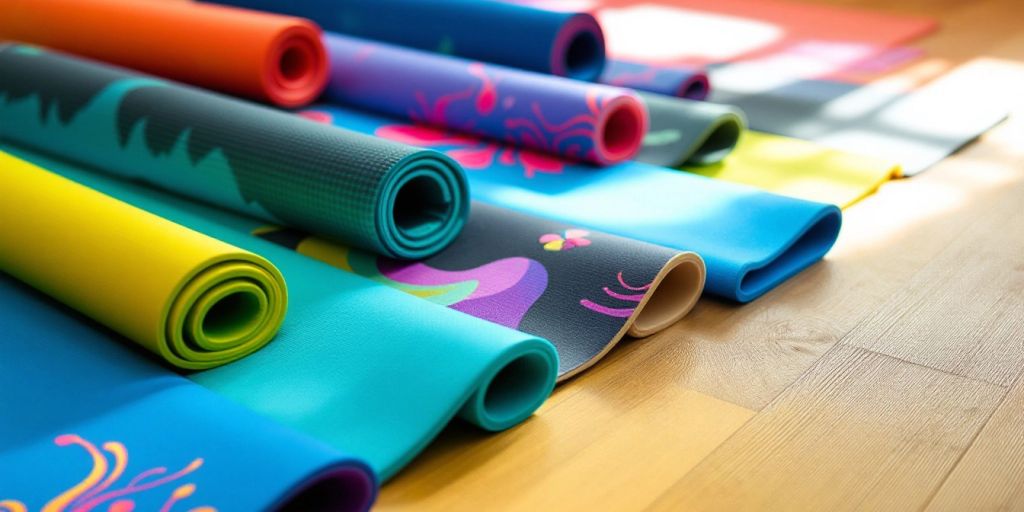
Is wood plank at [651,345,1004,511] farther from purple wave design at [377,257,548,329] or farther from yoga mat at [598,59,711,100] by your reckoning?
yoga mat at [598,59,711,100]

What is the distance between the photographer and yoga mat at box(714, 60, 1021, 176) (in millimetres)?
2576

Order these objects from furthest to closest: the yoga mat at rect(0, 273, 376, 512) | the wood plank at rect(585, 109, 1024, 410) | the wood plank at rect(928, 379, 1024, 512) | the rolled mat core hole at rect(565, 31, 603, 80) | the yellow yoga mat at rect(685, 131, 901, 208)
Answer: the rolled mat core hole at rect(565, 31, 603, 80)
the yellow yoga mat at rect(685, 131, 901, 208)
the wood plank at rect(585, 109, 1024, 410)
the wood plank at rect(928, 379, 1024, 512)
the yoga mat at rect(0, 273, 376, 512)

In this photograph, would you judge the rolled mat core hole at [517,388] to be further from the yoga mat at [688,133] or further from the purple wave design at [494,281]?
the yoga mat at [688,133]

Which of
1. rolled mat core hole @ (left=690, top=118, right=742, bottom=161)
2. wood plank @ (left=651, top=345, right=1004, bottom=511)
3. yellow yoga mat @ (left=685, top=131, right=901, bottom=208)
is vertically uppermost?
rolled mat core hole @ (left=690, top=118, right=742, bottom=161)

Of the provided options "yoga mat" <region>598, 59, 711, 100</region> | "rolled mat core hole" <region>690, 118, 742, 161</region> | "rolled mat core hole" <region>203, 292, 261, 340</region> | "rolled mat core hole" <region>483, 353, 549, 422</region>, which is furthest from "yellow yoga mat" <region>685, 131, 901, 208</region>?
"rolled mat core hole" <region>203, 292, 261, 340</region>

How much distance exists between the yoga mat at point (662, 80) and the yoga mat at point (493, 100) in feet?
1.22

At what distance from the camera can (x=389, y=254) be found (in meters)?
1.78

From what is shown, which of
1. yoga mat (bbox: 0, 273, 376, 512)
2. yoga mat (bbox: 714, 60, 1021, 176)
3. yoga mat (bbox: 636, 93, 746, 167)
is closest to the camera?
yoga mat (bbox: 0, 273, 376, 512)

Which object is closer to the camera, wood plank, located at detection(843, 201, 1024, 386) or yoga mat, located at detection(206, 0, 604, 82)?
wood plank, located at detection(843, 201, 1024, 386)

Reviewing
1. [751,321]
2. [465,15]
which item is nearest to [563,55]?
[465,15]

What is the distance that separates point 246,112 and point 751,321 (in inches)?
39.5

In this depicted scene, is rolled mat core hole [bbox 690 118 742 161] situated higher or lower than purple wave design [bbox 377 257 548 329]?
lower

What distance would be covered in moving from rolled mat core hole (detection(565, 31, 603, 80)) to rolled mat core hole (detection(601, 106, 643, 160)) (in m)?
0.41

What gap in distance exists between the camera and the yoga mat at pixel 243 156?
69.4 inches
